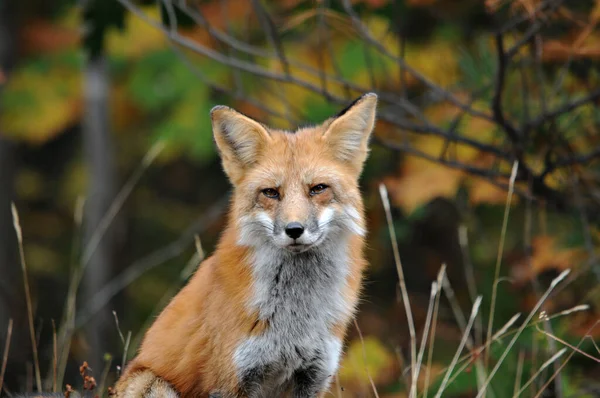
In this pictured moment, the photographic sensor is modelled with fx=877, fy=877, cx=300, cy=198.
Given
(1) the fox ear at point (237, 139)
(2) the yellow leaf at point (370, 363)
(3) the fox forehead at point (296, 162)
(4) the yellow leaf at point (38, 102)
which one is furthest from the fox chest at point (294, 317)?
(4) the yellow leaf at point (38, 102)

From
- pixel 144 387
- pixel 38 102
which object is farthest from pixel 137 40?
pixel 144 387

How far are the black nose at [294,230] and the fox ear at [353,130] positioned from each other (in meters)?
0.77

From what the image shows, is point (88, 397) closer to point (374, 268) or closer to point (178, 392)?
point (178, 392)

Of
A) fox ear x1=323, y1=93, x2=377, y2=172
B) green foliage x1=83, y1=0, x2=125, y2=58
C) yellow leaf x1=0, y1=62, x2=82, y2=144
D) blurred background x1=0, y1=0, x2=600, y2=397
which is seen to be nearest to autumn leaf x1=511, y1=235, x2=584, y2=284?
blurred background x1=0, y1=0, x2=600, y2=397

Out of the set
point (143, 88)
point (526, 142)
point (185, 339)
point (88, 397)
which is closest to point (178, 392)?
point (185, 339)

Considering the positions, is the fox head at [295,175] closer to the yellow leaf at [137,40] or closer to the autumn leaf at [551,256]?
the autumn leaf at [551,256]

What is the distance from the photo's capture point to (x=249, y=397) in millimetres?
4836

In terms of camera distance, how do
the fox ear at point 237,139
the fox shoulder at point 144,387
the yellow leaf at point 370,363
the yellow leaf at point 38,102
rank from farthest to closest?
the yellow leaf at point 38,102 < the yellow leaf at point 370,363 < the fox ear at point 237,139 < the fox shoulder at point 144,387

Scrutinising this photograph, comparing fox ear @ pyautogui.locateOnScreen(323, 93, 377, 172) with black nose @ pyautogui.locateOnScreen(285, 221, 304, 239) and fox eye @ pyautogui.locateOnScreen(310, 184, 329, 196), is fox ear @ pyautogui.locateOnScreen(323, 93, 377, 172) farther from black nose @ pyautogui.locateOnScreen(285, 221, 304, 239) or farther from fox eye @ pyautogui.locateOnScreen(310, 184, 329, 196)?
black nose @ pyautogui.locateOnScreen(285, 221, 304, 239)

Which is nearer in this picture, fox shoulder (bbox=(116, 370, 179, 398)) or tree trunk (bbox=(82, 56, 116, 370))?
fox shoulder (bbox=(116, 370, 179, 398))

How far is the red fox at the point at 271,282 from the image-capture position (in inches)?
187

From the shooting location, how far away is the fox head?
466cm

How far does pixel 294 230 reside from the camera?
4.52 meters

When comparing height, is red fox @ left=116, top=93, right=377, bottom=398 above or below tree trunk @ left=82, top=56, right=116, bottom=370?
above
